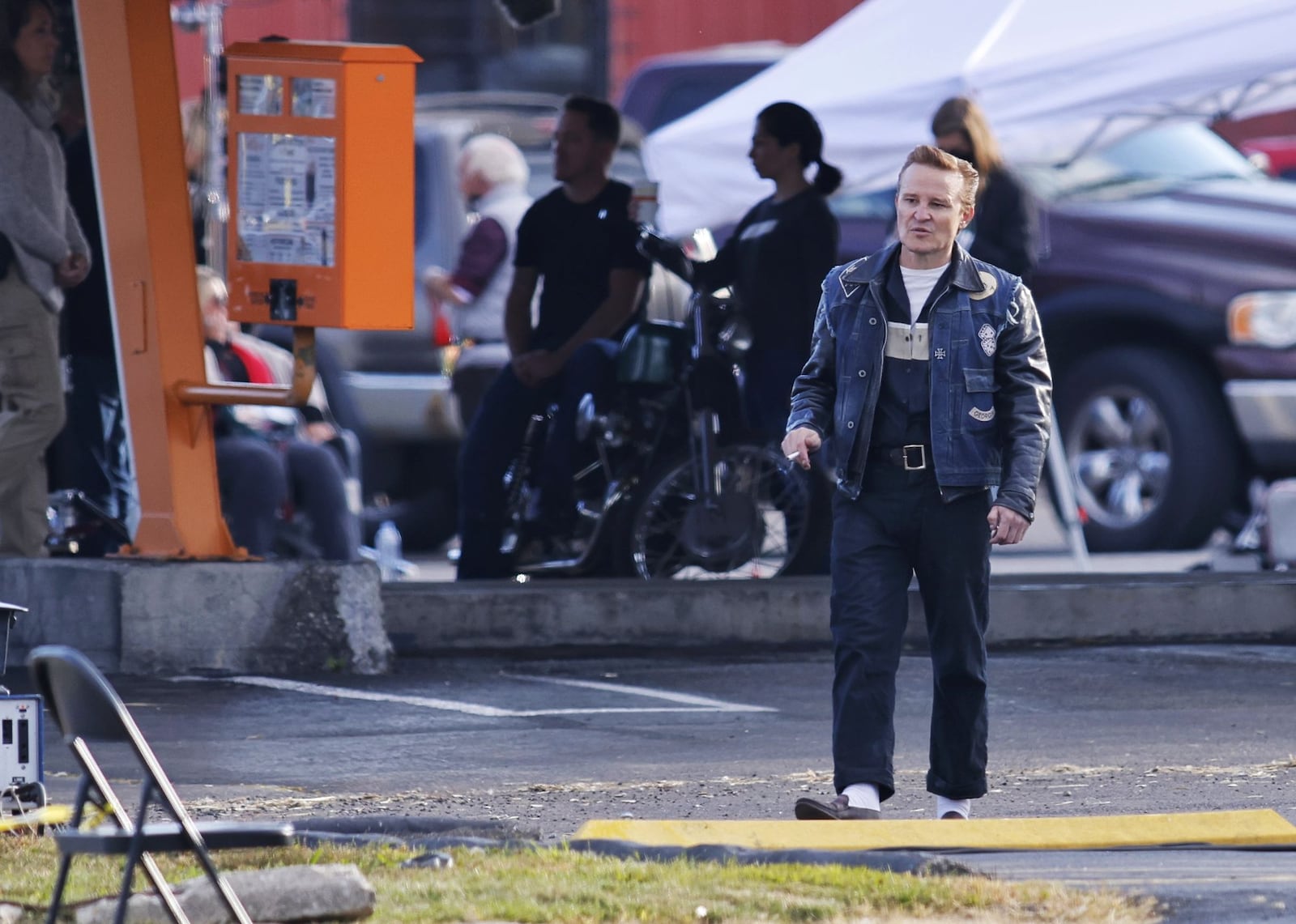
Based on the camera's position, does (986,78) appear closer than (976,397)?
No

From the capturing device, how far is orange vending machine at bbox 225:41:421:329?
8.73 m

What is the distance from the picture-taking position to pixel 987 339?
601 cm

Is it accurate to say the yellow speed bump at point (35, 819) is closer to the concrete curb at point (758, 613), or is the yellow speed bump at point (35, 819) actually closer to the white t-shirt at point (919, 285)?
the white t-shirt at point (919, 285)

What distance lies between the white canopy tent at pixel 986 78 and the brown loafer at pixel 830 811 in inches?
241

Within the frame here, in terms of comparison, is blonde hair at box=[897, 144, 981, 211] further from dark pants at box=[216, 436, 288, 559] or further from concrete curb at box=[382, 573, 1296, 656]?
dark pants at box=[216, 436, 288, 559]

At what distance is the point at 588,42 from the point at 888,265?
848 inches

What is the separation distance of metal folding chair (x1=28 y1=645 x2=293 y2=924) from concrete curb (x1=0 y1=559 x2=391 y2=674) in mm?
4490

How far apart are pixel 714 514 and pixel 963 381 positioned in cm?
448

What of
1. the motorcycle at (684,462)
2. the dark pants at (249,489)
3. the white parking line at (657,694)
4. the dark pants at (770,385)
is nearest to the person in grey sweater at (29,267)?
the dark pants at (249,489)

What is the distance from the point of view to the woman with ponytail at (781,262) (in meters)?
10.3

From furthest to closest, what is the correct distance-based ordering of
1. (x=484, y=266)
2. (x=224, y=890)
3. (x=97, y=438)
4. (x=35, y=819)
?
(x=484, y=266) → (x=97, y=438) → (x=35, y=819) → (x=224, y=890)

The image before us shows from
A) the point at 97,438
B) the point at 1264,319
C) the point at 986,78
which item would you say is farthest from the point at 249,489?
the point at 1264,319

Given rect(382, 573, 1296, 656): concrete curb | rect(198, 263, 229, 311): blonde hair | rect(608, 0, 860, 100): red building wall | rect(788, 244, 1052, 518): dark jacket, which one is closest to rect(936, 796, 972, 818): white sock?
rect(788, 244, 1052, 518): dark jacket

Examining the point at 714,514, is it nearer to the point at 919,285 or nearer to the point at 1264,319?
the point at 1264,319
